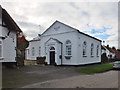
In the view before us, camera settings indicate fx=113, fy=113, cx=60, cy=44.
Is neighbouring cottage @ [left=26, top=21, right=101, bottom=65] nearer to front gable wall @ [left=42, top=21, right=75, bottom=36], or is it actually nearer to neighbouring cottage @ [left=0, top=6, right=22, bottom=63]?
front gable wall @ [left=42, top=21, right=75, bottom=36]

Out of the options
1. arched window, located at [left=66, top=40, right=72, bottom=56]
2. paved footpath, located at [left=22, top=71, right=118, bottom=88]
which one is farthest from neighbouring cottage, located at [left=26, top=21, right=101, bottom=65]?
paved footpath, located at [left=22, top=71, right=118, bottom=88]

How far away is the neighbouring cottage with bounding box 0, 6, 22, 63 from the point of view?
12.8 metres

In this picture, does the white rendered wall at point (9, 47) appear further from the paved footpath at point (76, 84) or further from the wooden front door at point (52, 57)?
the paved footpath at point (76, 84)

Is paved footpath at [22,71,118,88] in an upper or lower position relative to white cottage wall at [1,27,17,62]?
lower

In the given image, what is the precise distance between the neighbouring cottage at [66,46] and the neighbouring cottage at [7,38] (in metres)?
6.46

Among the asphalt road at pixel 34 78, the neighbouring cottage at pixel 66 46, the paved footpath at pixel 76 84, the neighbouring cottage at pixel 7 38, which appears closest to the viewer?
the paved footpath at pixel 76 84

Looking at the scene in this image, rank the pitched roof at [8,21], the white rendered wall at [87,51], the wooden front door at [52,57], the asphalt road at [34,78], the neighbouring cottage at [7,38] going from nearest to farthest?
the asphalt road at [34,78], the neighbouring cottage at [7,38], the pitched roof at [8,21], the white rendered wall at [87,51], the wooden front door at [52,57]

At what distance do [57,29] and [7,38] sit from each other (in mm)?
8795

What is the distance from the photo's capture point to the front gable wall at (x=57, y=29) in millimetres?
18663

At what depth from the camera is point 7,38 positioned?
44.6 feet

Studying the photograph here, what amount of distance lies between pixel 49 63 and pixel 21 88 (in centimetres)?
1323

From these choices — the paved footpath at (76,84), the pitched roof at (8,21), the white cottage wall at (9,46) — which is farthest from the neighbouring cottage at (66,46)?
the paved footpath at (76,84)

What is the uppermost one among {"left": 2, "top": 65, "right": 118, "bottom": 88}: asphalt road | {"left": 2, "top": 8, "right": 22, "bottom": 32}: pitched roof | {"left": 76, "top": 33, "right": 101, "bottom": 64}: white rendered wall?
{"left": 2, "top": 8, "right": 22, "bottom": 32}: pitched roof

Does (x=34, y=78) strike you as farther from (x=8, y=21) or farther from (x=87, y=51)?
(x=87, y=51)
